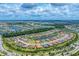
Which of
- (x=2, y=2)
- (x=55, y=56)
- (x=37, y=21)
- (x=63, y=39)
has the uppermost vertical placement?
(x=2, y=2)

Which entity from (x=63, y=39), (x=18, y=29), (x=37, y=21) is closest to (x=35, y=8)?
(x=37, y=21)

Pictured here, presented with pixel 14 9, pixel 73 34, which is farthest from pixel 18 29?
pixel 73 34

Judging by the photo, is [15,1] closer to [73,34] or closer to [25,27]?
[25,27]

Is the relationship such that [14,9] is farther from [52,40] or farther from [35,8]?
[52,40]

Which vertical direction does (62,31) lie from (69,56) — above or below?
above

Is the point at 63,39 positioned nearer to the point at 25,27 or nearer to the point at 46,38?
the point at 46,38

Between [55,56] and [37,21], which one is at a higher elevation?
[37,21]

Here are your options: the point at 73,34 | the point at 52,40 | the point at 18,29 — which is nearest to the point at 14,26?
the point at 18,29

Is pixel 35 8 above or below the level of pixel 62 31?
above
